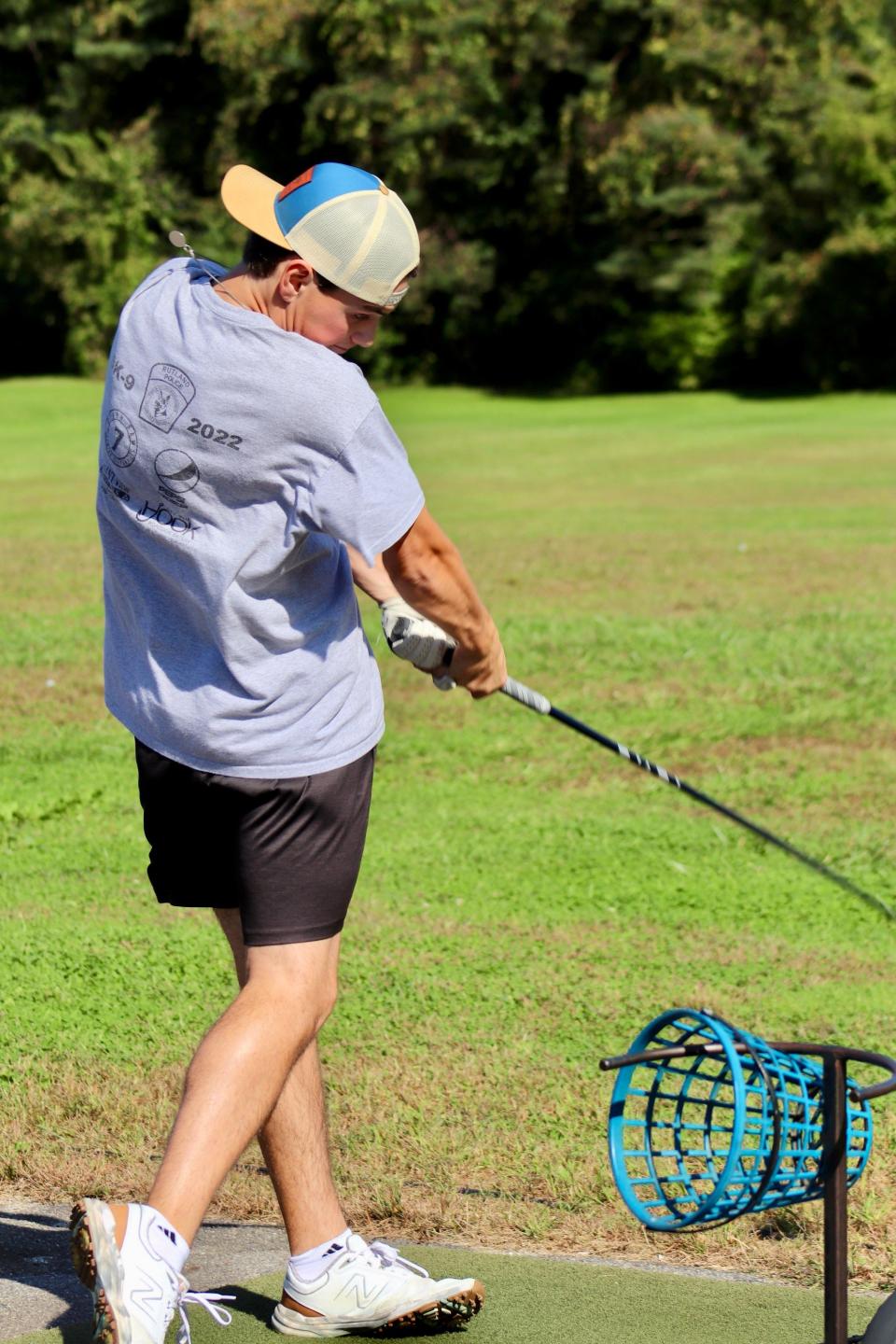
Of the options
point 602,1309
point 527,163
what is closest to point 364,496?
point 602,1309

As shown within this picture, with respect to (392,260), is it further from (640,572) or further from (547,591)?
(640,572)

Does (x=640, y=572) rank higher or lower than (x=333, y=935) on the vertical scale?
lower

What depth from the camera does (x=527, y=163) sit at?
44969 millimetres

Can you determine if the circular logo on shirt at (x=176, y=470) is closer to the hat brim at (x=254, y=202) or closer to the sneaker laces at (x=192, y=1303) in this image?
the hat brim at (x=254, y=202)

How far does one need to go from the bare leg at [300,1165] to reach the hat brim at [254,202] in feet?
3.88

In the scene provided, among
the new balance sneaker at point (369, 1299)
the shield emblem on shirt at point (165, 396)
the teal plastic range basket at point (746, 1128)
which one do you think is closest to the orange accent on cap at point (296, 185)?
the shield emblem on shirt at point (165, 396)

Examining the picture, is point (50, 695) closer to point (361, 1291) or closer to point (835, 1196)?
point (361, 1291)

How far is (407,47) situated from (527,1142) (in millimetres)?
42192

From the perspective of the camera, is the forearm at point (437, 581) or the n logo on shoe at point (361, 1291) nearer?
the forearm at point (437, 581)

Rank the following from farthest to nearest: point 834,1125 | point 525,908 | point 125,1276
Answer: point 525,908 < point 125,1276 < point 834,1125

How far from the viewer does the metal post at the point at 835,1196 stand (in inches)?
89.0

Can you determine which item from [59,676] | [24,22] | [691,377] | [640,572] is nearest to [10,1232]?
[59,676]

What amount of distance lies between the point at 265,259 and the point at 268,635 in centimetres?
61

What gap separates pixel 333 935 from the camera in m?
2.87
